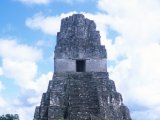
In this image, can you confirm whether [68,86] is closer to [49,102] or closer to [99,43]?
[49,102]

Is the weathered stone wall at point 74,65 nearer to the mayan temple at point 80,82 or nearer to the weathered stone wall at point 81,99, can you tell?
the mayan temple at point 80,82

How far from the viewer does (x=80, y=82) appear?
15.0m

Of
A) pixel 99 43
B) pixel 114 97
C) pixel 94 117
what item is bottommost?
pixel 94 117

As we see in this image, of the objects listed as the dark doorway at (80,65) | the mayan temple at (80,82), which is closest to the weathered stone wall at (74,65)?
the mayan temple at (80,82)

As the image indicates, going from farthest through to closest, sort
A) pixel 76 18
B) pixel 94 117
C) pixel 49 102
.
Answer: pixel 76 18
pixel 49 102
pixel 94 117

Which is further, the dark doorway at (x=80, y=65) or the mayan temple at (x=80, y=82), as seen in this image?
the dark doorway at (x=80, y=65)

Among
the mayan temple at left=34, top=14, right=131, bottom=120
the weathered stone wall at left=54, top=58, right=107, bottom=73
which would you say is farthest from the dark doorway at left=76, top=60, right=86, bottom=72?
the weathered stone wall at left=54, top=58, right=107, bottom=73

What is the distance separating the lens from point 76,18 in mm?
16516

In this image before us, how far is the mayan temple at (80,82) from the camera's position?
14.1 metres

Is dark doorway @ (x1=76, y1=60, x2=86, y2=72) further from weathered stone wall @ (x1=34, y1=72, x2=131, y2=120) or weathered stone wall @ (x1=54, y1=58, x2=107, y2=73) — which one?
weathered stone wall @ (x1=34, y1=72, x2=131, y2=120)

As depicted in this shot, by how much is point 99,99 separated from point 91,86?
776 mm

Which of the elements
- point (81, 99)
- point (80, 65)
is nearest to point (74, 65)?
point (80, 65)

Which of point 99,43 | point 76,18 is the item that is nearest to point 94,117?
point 99,43

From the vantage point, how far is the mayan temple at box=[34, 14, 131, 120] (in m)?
14.1
